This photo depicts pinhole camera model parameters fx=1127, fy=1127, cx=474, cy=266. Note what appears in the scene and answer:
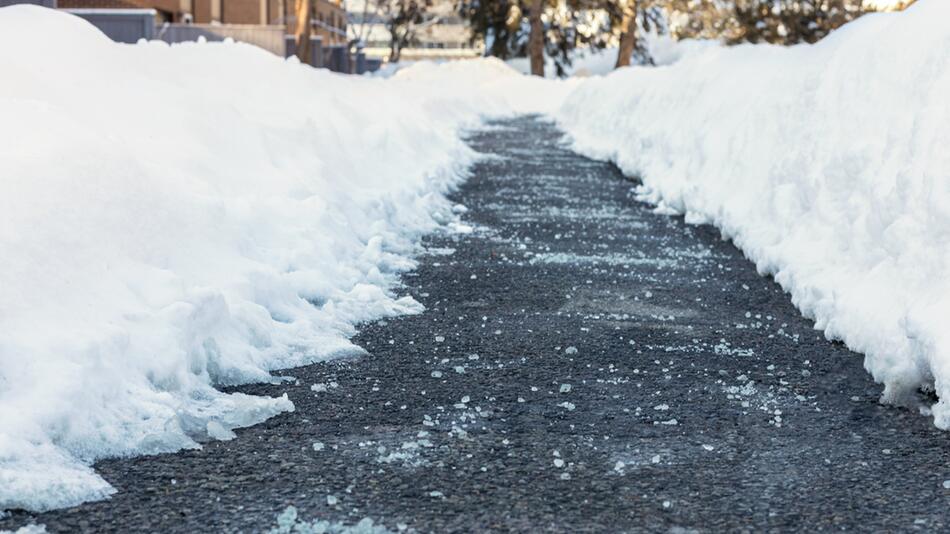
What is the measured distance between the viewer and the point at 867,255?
6520mm

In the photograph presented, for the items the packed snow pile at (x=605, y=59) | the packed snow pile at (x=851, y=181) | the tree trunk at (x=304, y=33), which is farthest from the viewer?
the packed snow pile at (x=605, y=59)

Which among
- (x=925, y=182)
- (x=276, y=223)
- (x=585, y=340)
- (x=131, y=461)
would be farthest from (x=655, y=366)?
(x=276, y=223)

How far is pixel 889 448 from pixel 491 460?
156 centimetres

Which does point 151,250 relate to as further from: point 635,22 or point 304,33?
point 635,22

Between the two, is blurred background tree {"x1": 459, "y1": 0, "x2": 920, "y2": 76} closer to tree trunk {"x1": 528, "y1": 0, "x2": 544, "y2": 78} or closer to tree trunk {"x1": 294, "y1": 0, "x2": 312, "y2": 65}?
tree trunk {"x1": 528, "y1": 0, "x2": 544, "y2": 78}

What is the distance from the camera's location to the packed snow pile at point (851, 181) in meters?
5.49

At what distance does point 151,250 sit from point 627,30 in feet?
178

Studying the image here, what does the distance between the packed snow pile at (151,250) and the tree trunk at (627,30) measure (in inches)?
Answer: 1896

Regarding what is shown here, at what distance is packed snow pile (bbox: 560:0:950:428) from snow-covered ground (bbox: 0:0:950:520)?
0.07 ft

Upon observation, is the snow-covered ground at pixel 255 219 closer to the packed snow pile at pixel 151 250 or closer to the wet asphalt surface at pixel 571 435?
the packed snow pile at pixel 151 250

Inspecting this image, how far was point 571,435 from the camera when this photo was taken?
4.44 metres

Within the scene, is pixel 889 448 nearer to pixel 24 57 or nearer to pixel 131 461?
pixel 131 461

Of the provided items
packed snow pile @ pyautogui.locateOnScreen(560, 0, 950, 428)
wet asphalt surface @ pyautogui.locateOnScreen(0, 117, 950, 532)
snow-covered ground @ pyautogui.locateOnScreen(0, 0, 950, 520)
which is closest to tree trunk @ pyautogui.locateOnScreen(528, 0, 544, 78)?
packed snow pile @ pyautogui.locateOnScreen(560, 0, 950, 428)

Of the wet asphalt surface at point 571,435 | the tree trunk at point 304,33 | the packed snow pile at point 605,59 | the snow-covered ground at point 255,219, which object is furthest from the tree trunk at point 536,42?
the wet asphalt surface at point 571,435
